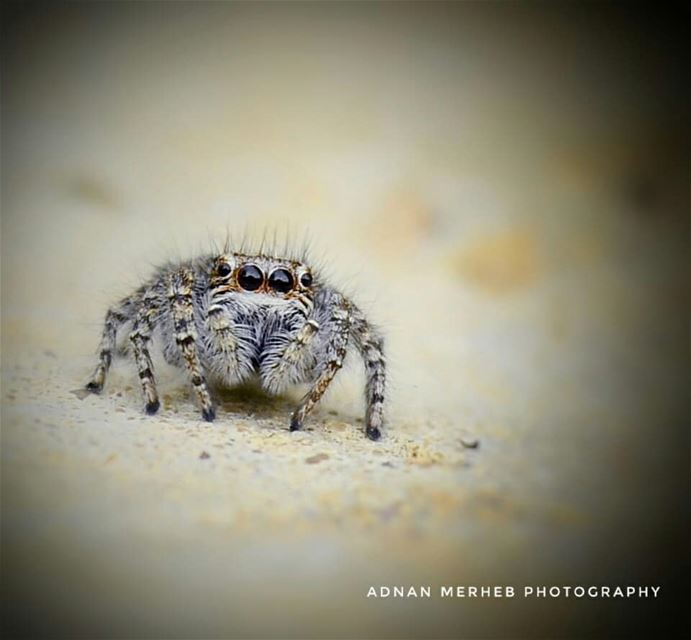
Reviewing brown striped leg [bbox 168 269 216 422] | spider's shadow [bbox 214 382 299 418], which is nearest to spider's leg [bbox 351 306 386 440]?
spider's shadow [bbox 214 382 299 418]

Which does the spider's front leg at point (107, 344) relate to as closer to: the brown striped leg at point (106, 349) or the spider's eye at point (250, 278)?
the brown striped leg at point (106, 349)

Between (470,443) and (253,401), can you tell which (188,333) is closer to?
(253,401)

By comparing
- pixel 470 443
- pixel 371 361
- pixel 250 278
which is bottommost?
pixel 470 443

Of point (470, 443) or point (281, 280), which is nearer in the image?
point (281, 280)

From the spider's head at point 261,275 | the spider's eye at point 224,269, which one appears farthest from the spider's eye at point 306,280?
the spider's eye at point 224,269

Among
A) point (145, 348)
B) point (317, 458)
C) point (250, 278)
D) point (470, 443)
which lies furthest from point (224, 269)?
point (470, 443)

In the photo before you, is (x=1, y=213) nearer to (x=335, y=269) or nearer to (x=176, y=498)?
(x=335, y=269)

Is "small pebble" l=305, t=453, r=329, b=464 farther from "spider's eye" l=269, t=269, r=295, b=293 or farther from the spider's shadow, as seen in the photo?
"spider's eye" l=269, t=269, r=295, b=293

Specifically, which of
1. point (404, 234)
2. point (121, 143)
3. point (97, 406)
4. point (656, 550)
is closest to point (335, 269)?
point (404, 234)
